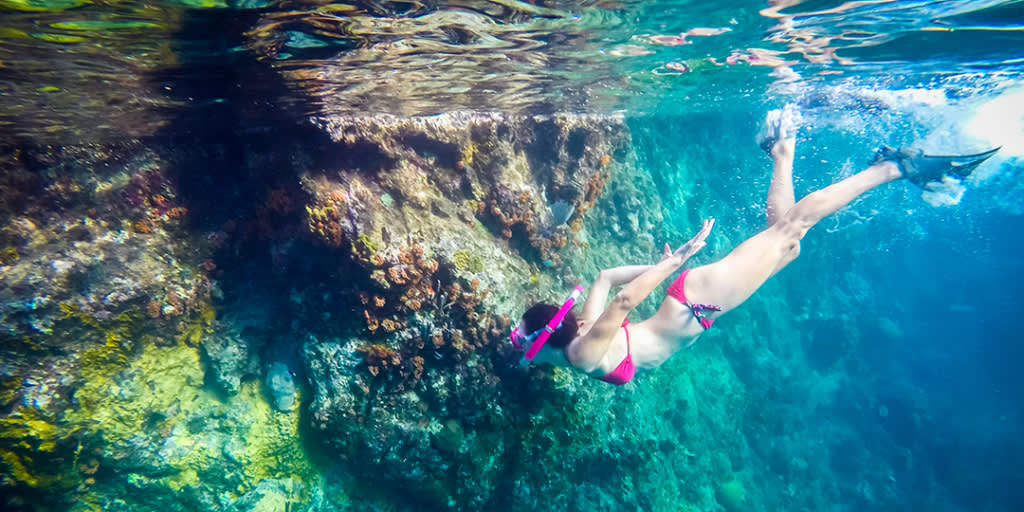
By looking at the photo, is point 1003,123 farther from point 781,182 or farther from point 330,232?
point 330,232

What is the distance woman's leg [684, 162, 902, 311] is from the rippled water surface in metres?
3.13

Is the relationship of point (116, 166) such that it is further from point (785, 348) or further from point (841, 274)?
point (841, 274)

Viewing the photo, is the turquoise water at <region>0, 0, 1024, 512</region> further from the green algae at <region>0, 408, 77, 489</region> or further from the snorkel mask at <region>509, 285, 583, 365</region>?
the snorkel mask at <region>509, 285, 583, 365</region>

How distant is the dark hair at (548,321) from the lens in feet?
14.9

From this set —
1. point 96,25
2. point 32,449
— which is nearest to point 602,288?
point 96,25

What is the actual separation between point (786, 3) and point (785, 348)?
15.4 m

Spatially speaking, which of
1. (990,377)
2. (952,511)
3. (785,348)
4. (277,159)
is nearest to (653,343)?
(277,159)

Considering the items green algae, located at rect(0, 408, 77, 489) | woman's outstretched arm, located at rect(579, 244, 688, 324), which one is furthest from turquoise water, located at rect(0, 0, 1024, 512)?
woman's outstretched arm, located at rect(579, 244, 688, 324)

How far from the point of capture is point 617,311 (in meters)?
4.32

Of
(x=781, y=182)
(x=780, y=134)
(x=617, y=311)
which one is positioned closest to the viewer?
(x=617, y=311)

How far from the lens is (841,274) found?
18469 mm

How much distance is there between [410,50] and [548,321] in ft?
13.7

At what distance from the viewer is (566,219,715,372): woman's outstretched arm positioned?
170 inches

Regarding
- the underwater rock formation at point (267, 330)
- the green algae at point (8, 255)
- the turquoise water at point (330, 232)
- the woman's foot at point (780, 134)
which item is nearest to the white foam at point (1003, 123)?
the turquoise water at point (330, 232)
